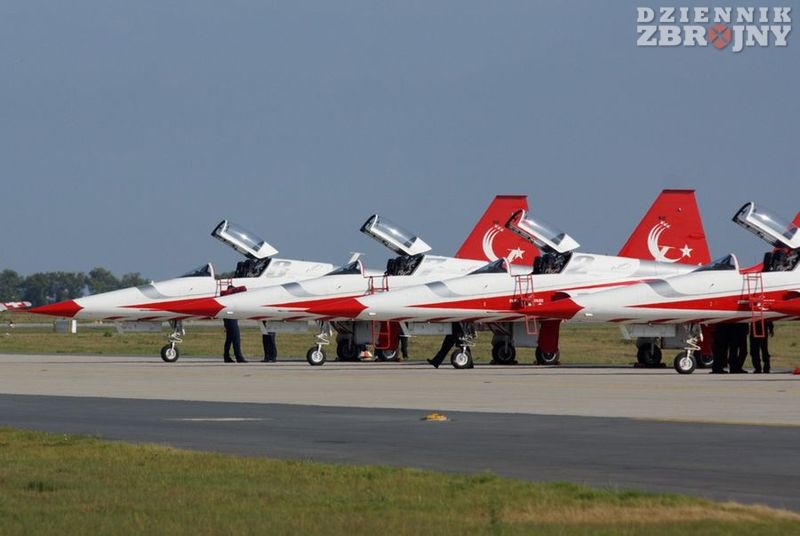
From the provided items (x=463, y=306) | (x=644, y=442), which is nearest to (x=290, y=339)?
(x=463, y=306)

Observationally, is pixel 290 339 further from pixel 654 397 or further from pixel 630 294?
pixel 654 397

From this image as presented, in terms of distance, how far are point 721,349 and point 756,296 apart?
1.74 m

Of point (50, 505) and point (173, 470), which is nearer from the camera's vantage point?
point (50, 505)

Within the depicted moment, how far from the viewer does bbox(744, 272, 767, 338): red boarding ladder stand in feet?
120

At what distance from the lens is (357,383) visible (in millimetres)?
30766

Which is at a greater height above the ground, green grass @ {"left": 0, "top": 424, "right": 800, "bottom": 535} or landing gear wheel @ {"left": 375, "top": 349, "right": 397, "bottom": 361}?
landing gear wheel @ {"left": 375, "top": 349, "right": 397, "bottom": 361}

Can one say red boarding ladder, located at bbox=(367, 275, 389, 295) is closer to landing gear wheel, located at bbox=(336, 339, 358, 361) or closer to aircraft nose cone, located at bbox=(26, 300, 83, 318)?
landing gear wheel, located at bbox=(336, 339, 358, 361)

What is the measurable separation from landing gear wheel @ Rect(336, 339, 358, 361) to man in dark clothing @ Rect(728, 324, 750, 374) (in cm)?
1327

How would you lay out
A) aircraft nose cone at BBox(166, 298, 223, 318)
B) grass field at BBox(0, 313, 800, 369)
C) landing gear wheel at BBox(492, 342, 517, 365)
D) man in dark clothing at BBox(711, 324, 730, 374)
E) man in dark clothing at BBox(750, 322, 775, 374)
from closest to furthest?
man in dark clothing at BBox(750, 322, 775, 374), man in dark clothing at BBox(711, 324, 730, 374), landing gear wheel at BBox(492, 342, 517, 365), aircraft nose cone at BBox(166, 298, 223, 318), grass field at BBox(0, 313, 800, 369)

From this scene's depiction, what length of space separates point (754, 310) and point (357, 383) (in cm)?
1085

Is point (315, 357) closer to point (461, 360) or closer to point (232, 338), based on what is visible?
point (232, 338)

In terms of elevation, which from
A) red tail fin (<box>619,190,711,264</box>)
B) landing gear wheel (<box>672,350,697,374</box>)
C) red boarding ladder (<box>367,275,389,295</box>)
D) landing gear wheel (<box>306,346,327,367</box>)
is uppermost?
red tail fin (<box>619,190,711,264</box>)

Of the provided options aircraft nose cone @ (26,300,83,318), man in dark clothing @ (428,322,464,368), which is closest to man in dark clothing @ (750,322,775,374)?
man in dark clothing @ (428,322,464,368)

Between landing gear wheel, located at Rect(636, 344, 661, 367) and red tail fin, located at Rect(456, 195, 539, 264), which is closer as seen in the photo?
landing gear wheel, located at Rect(636, 344, 661, 367)
